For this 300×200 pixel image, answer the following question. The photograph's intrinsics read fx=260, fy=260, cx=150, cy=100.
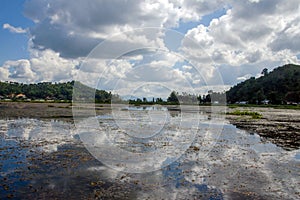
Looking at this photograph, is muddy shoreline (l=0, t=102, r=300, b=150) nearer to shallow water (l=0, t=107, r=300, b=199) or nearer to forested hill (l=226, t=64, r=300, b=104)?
shallow water (l=0, t=107, r=300, b=199)

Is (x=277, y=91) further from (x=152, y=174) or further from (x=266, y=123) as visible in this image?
(x=152, y=174)

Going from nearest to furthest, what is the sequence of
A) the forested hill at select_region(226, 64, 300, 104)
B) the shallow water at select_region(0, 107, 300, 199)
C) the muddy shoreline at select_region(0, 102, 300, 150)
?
1. the shallow water at select_region(0, 107, 300, 199)
2. the muddy shoreline at select_region(0, 102, 300, 150)
3. the forested hill at select_region(226, 64, 300, 104)

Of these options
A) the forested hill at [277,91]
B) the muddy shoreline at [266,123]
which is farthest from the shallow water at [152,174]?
the forested hill at [277,91]

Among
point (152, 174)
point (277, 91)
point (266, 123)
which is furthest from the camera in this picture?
point (277, 91)

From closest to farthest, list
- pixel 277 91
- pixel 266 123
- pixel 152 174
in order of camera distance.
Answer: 1. pixel 152 174
2. pixel 266 123
3. pixel 277 91

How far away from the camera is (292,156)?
17406 mm

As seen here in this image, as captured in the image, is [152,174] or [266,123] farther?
[266,123]

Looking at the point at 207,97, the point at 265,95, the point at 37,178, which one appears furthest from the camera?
the point at 207,97

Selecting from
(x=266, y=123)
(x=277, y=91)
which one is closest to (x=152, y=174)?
(x=266, y=123)

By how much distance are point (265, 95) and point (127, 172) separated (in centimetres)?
14948

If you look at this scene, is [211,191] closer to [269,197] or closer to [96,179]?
[269,197]

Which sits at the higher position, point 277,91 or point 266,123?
point 277,91

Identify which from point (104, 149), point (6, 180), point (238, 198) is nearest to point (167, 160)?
point (104, 149)

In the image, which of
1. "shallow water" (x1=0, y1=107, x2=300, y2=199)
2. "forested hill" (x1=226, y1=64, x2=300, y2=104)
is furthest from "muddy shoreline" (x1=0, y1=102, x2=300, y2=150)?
"forested hill" (x1=226, y1=64, x2=300, y2=104)
